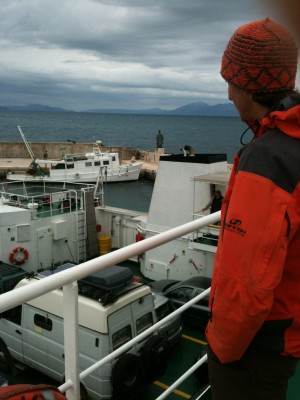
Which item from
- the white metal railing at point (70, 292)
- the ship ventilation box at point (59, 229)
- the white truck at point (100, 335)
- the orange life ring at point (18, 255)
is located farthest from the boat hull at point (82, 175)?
the white metal railing at point (70, 292)

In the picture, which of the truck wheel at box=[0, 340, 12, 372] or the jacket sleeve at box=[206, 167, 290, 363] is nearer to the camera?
the jacket sleeve at box=[206, 167, 290, 363]

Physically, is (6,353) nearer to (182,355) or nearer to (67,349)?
(182,355)

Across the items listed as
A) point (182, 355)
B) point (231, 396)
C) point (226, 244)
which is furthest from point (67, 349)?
point (182, 355)

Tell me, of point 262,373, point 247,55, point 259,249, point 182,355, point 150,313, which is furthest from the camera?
point 182,355

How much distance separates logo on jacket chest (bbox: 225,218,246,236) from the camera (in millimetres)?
1254

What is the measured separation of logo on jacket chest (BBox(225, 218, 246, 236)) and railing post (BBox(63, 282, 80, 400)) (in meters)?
0.76

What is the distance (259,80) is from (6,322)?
8008 mm

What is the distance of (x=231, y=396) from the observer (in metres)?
1.59

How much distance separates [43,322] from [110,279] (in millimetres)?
1568

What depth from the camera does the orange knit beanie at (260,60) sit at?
129cm

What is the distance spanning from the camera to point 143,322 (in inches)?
276

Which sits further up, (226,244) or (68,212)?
(226,244)

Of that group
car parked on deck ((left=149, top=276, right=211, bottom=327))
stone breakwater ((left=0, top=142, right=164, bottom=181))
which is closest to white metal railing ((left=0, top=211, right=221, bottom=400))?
car parked on deck ((left=149, top=276, right=211, bottom=327))

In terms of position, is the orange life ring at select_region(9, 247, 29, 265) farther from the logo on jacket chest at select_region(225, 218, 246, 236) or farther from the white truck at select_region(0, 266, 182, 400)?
the logo on jacket chest at select_region(225, 218, 246, 236)
